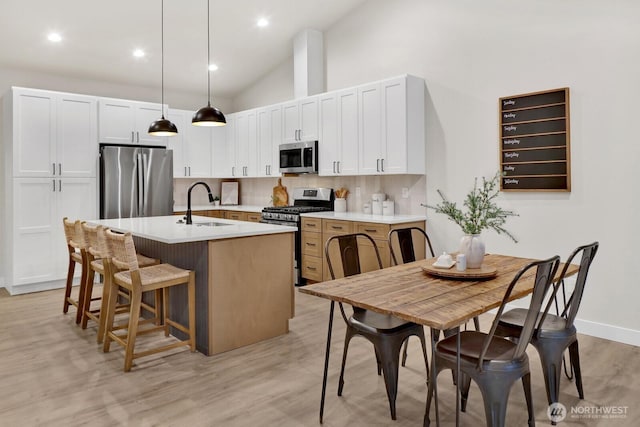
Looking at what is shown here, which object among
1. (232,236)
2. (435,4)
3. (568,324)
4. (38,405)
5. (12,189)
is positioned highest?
(435,4)

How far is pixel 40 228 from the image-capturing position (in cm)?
519

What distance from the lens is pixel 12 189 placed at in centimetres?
503

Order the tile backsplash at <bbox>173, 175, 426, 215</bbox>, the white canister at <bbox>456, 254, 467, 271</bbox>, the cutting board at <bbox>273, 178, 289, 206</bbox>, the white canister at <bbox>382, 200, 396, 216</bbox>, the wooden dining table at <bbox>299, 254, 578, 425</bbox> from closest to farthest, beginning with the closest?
the wooden dining table at <bbox>299, 254, 578, 425</bbox> → the white canister at <bbox>456, 254, 467, 271</bbox> → the tile backsplash at <bbox>173, 175, 426, 215</bbox> → the white canister at <bbox>382, 200, 396, 216</bbox> → the cutting board at <bbox>273, 178, 289, 206</bbox>

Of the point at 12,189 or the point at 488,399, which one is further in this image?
the point at 12,189

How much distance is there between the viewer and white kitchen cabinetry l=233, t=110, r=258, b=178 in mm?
6488

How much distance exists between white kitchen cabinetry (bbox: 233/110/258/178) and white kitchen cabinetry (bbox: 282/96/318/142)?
737 millimetres

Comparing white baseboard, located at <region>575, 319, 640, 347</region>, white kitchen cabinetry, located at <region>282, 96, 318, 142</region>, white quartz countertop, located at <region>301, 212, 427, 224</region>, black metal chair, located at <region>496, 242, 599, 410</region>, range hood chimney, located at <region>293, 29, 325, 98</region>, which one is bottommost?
white baseboard, located at <region>575, 319, 640, 347</region>

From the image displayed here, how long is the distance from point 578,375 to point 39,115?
5743 millimetres

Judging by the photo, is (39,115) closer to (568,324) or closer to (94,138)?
(94,138)

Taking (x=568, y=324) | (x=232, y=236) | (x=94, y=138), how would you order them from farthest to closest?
(x=94, y=138)
(x=232, y=236)
(x=568, y=324)

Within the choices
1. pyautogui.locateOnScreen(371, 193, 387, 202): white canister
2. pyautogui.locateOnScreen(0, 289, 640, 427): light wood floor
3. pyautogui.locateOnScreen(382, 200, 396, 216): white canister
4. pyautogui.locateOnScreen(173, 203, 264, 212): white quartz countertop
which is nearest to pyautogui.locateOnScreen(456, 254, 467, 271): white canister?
pyautogui.locateOnScreen(0, 289, 640, 427): light wood floor

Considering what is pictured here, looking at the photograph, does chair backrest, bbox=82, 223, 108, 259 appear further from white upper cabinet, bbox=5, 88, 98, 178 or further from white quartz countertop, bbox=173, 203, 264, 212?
white quartz countertop, bbox=173, 203, 264, 212

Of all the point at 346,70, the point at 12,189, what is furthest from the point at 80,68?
the point at 346,70

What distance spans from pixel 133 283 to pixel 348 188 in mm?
3217
